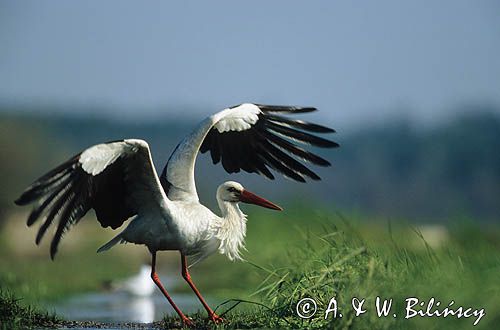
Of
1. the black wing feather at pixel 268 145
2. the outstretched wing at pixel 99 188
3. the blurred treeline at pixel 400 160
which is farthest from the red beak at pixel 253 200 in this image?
the blurred treeline at pixel 400 160

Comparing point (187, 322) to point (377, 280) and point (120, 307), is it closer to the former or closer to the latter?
point (377, 280)

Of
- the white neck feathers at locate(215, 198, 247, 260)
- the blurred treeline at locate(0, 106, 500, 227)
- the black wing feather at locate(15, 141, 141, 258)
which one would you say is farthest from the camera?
the blurred treeline at locate(0, 106, 500, 227)

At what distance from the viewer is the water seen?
9.13 m

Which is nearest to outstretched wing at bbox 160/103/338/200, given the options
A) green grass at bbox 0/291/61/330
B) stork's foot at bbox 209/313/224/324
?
stork's foot at bbox 209/313/224/324

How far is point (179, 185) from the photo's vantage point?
8.65 metres

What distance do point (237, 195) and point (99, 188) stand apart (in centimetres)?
154

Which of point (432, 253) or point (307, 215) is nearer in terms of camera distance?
point (432, 253)

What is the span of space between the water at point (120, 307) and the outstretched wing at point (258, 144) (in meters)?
1.33

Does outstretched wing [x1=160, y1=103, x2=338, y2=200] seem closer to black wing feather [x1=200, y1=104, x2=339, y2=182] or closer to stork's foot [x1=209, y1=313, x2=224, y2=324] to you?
black wing feather [x1=200, y1=104, x2=339, y2=182]

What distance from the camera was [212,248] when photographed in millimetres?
8602

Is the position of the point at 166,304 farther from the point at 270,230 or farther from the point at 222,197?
the point at 270,230

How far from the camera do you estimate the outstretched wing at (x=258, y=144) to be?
8.72m

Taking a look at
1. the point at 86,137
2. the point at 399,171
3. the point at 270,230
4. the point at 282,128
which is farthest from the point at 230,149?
the point at 399,171

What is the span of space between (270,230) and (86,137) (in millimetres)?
38867
